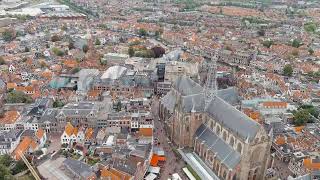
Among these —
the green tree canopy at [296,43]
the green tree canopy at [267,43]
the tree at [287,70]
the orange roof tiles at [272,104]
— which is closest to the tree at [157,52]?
the tree at [287,70]

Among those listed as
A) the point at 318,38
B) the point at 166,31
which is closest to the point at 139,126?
the point at 166,31

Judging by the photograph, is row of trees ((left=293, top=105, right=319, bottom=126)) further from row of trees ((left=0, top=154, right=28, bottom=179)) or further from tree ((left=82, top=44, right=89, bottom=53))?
tree ((left=82, top=44, right=89, bottom=53))

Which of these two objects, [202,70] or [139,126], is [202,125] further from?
[202,70]

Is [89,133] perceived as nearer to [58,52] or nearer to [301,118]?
[301,118]

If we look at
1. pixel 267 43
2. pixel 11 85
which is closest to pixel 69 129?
pixel 11 85

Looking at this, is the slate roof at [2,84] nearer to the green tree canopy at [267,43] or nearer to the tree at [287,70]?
the tree at [287,70]
